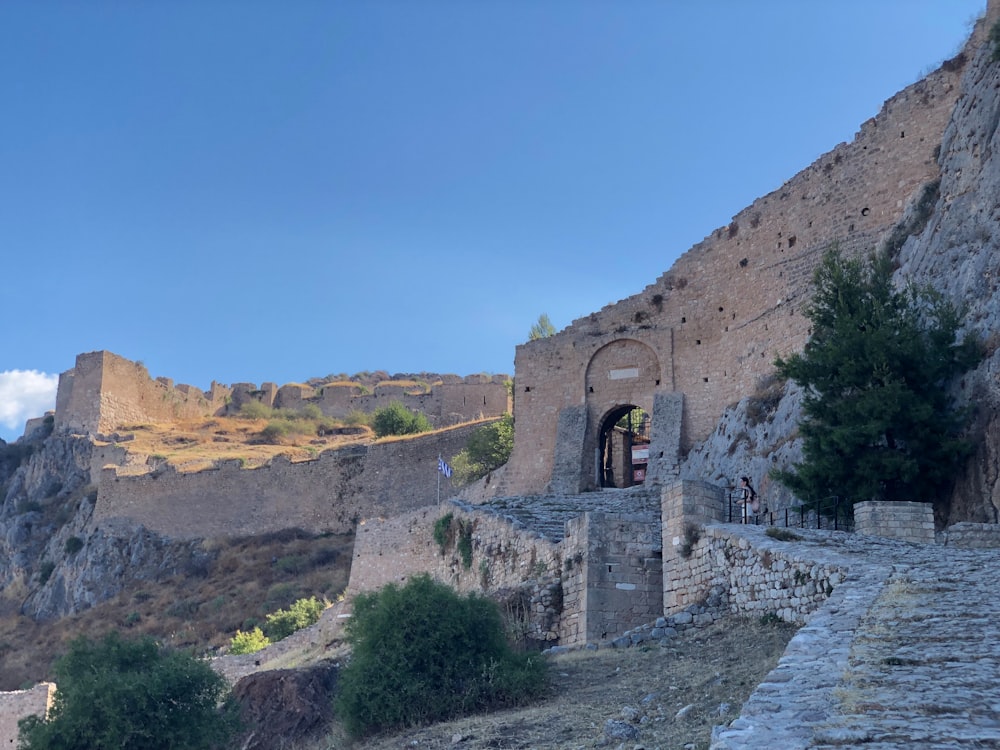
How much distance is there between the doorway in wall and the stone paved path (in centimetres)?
2206

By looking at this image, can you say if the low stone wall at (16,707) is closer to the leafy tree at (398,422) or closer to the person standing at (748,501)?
the person standing at (748,501)

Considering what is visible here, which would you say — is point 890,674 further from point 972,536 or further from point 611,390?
point 611,390

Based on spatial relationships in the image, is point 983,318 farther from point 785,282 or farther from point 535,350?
point 535,350

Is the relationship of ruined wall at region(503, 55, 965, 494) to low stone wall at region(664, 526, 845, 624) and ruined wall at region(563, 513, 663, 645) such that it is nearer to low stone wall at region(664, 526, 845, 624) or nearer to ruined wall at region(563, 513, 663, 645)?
ruined wall at region(563, 513, 663, 645)

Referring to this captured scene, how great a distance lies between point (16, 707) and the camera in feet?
74.8

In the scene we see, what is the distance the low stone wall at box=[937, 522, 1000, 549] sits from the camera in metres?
13.4

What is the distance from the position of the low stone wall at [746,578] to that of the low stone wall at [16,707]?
14772 mm

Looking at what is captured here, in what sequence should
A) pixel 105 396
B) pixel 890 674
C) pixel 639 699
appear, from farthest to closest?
pixel 105 396, pixel 639 699, pixel 890 674

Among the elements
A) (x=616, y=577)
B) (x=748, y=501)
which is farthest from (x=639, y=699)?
(x=748, y=501)

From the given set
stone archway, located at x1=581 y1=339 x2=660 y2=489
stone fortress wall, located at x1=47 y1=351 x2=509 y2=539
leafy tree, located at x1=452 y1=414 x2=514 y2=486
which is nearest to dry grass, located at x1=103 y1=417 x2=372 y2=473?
stone fortress wall, located at x1=47 y1=351 x2=509 y2=539

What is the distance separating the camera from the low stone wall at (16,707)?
74.2ft

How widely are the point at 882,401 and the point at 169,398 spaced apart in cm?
5422

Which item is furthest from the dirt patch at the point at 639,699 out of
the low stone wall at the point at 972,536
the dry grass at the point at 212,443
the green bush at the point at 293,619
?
the dry grass at the point at 212,443

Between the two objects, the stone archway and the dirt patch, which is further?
the stone archway
